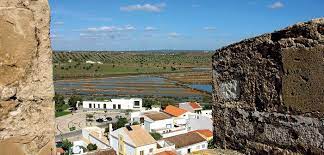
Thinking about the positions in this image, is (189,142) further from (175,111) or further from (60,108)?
(60,108)

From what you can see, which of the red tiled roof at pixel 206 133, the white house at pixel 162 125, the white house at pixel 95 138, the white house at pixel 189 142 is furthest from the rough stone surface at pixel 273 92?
the white house at pixel 162 125

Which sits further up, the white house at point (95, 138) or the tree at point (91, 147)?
the white house at point (95, 138)

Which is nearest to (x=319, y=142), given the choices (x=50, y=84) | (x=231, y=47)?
(x=231, y=47)

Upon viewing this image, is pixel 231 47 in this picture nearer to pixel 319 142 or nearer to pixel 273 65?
pixel 273 65

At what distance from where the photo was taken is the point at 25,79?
2752 mm

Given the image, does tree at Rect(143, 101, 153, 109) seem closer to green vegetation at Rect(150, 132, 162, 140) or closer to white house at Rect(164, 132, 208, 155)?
green vegetation at Rect(150, 132, 162, 140)

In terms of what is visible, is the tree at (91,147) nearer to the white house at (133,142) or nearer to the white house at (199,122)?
the white house at (133,142)

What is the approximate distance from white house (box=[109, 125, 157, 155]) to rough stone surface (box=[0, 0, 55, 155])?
22289 millimetres

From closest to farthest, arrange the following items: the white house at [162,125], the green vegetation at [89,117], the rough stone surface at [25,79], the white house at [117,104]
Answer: the rough stone surface at [25,79] < the white house at [162,125] < the green vegetation at [89,117] < the white house at [117,104]

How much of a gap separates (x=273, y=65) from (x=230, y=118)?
2.66 ft

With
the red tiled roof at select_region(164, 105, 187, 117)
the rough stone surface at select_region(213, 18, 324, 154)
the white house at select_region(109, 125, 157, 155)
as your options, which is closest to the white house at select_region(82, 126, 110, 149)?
the white house at select_region(109, 125, 157, 155)

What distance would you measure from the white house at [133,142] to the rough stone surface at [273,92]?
21.1m

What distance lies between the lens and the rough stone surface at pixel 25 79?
2.65m

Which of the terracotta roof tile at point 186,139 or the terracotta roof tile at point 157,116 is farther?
the terracotta roof tile at point 157,116
